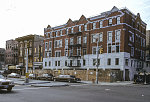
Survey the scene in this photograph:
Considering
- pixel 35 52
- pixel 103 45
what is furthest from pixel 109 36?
pixel 35 52

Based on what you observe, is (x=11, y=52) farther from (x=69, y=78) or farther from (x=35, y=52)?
(x=69, y=78)

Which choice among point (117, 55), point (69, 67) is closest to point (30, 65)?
point (69, 67)

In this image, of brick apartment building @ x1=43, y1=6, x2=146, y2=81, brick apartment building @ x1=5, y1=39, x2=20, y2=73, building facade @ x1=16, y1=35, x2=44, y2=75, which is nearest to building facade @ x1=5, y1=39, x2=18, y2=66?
brick apartment building @ x1=5, y1=39, x2=20, y2=73

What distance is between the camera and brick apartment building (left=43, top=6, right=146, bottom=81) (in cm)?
4288

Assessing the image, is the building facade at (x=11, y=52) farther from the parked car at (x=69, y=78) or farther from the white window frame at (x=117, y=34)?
the white window frame at (x=117, y=34)

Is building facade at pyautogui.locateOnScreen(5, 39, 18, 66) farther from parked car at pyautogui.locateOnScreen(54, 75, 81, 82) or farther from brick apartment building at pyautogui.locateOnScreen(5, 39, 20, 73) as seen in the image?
parked car at pyautogui.locateOnScreen(54, 75, 81, 82)

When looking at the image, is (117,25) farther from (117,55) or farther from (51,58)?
(51,58)

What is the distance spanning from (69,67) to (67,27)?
12.3 meters

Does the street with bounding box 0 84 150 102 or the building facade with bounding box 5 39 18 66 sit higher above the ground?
the building facade with bounding box 5 39 18 66

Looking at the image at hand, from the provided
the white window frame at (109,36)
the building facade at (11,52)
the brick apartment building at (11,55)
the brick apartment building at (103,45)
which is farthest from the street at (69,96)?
the building facade at (11,52)

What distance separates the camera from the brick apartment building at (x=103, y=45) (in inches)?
1688

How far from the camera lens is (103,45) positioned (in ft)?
153

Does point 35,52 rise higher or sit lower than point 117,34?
lower

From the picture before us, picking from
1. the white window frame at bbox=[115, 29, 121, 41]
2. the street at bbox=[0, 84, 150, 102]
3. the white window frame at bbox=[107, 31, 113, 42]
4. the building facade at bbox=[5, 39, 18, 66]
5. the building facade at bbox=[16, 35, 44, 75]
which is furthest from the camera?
the building facade at bbox=[5, 39, 18, 66]
